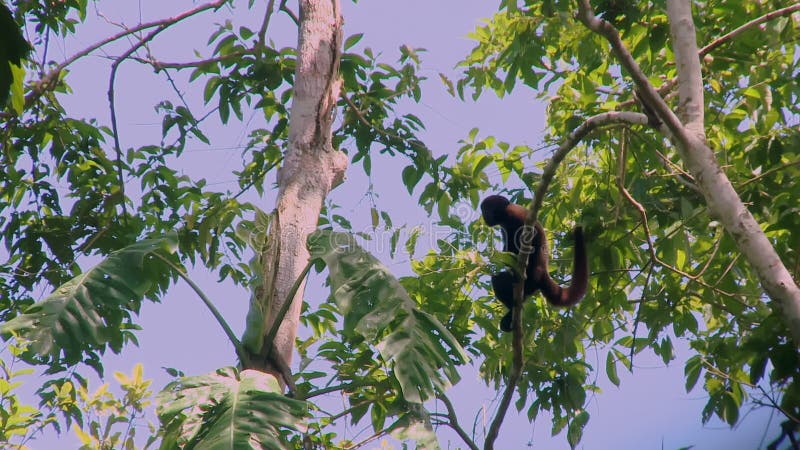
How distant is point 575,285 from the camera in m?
4.81

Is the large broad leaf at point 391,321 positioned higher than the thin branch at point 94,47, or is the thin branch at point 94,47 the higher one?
the thin branch at point 94,47

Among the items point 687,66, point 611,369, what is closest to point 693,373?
point 611,369

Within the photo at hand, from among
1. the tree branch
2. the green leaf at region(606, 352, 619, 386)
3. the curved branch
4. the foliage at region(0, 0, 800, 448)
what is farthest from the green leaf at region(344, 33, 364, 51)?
the green leaf at region(606, 352, 619, 386)

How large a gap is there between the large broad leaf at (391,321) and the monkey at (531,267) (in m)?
1.16

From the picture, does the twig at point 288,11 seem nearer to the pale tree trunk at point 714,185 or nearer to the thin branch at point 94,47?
the thin branch at point 94,47

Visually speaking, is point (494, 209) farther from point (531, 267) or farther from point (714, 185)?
point (714, 185)

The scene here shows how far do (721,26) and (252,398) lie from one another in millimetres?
4492

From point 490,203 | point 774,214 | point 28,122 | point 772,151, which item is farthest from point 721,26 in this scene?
point 28,122

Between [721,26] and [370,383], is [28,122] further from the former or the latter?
[721,26]

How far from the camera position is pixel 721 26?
518 cm

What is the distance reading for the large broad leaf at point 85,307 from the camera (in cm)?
298

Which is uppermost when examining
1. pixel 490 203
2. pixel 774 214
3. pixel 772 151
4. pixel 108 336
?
pixel 490 203

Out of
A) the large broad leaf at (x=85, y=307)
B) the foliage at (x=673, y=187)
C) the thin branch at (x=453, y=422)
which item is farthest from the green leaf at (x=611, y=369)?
the large broad leaf at (x=85, y=307)

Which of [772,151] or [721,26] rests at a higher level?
[721,26]
